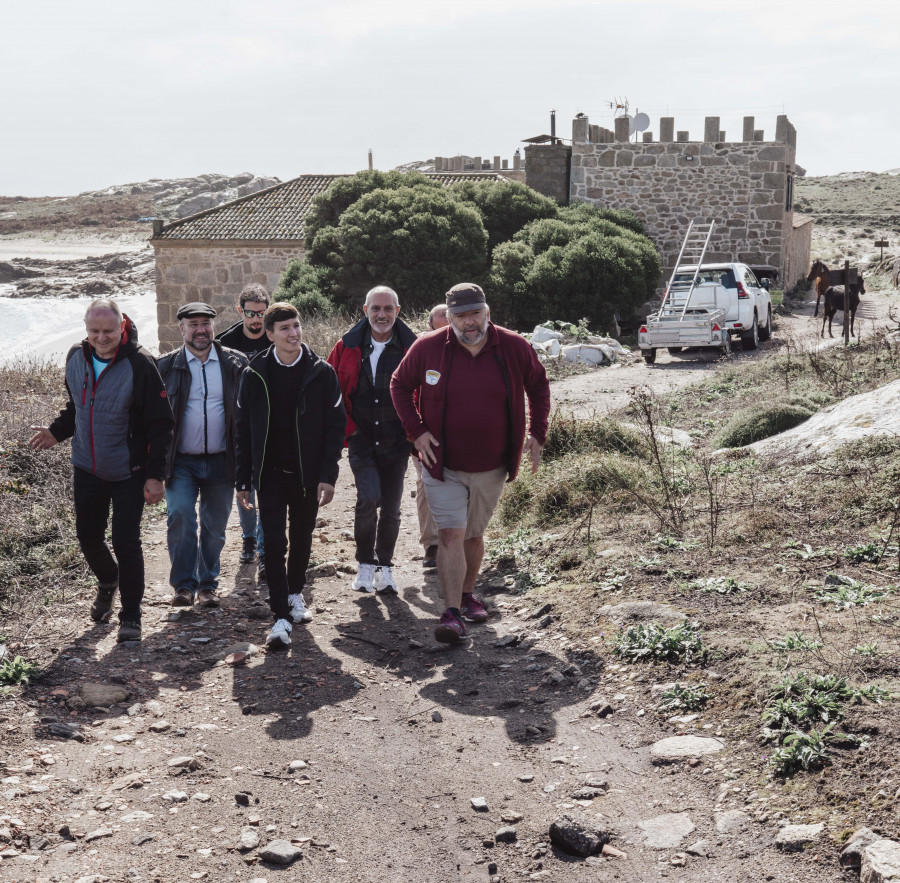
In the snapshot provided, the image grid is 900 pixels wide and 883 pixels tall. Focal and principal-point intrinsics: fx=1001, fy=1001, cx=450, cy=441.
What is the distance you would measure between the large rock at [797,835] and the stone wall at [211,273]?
27040 mm

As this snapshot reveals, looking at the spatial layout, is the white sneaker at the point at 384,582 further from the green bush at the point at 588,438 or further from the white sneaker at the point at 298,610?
the green bush at the point at 588,438

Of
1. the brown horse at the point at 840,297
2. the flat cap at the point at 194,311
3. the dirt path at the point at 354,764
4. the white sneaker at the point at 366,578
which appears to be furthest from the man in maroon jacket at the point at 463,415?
the brown horse at the point at 840,297

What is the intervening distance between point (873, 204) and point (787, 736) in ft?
228

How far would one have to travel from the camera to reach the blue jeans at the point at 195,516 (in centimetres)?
625

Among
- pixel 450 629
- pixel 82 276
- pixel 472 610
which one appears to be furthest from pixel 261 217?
pixel 82 276

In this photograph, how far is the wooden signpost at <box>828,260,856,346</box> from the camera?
1493 cm

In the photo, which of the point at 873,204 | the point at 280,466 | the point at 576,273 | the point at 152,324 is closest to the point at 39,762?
the point at 280,466

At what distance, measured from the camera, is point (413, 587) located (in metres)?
6.95

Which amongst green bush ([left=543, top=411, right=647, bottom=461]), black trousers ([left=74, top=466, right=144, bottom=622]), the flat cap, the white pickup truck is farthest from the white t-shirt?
the white pickup truck

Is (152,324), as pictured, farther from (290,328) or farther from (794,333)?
(290,328)

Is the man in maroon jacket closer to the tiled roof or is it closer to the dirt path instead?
the dirt path

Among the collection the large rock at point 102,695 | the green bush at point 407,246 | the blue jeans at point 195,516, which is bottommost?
the large rock at point 102,695

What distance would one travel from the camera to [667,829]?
11.8 feet

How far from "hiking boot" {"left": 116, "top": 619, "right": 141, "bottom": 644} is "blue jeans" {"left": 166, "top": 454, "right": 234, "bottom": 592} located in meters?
0.66
